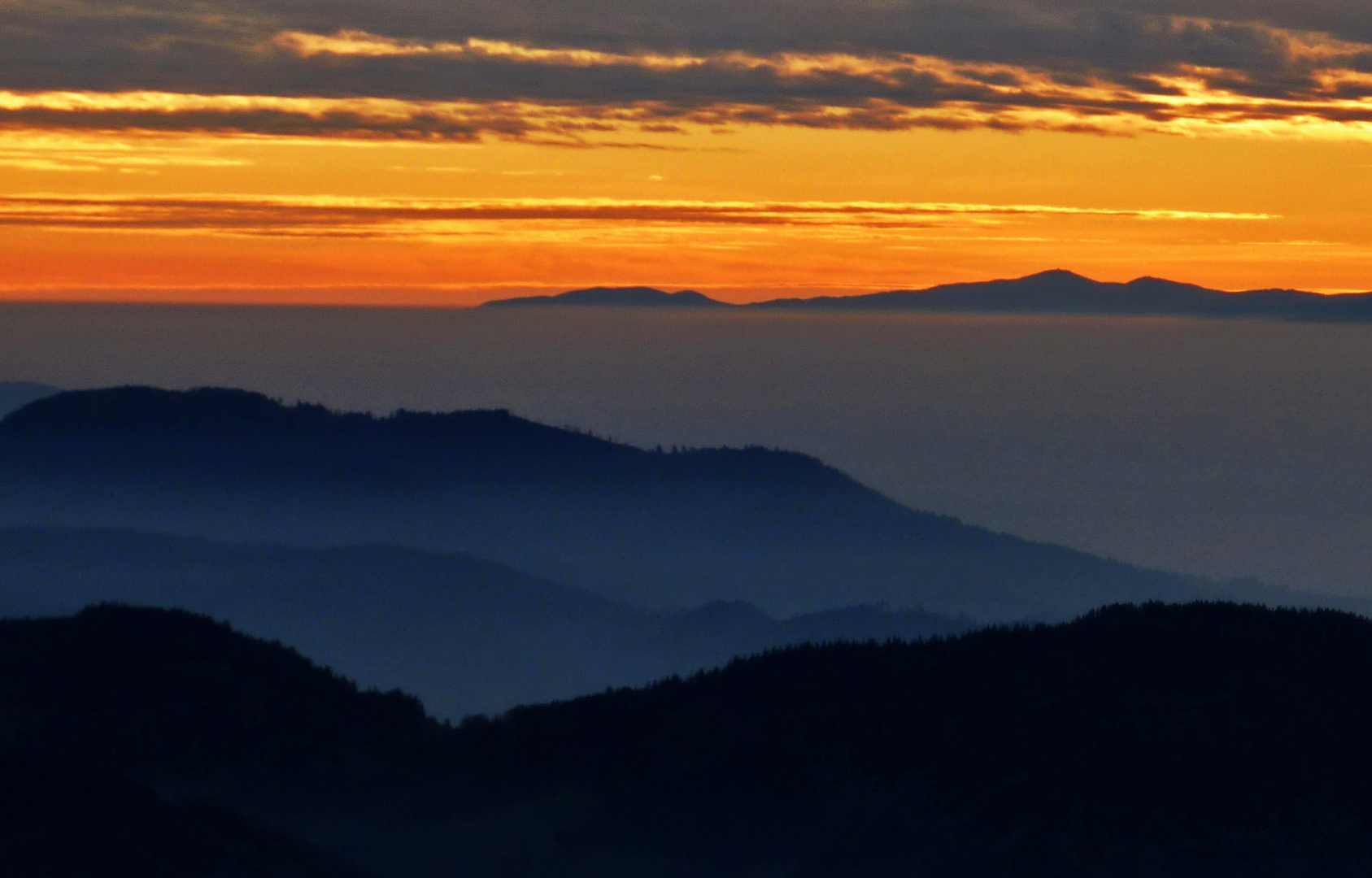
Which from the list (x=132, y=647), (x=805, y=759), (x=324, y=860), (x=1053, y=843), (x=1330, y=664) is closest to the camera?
(x=324, y=860)

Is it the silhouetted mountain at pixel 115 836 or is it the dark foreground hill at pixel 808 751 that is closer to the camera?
the silhouetted mountain at pixel 115 836

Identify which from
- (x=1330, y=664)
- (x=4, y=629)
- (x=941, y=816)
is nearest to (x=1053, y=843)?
(x=941, y=816)

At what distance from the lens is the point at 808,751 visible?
326ft

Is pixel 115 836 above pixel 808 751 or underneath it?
above

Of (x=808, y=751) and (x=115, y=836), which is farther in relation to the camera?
(x=808, y=751)

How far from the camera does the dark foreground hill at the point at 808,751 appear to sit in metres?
84.1

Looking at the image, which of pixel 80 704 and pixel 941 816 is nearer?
pixel 941 816

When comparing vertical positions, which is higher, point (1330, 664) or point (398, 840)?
point (1330, 664)

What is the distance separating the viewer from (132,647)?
114250mm

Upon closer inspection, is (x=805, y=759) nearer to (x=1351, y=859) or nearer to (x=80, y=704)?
(x=1351, y=859)

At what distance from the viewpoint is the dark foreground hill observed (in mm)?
84125

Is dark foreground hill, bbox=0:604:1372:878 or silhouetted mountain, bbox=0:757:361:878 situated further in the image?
dark foreground hill, bbox=0:604:1372:878

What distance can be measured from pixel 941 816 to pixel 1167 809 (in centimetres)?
1207

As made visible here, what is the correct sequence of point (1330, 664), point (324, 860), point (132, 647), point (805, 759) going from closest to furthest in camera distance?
point (324, 860)
point (805, 759)
point (1330, 664)
point (132, 647)
